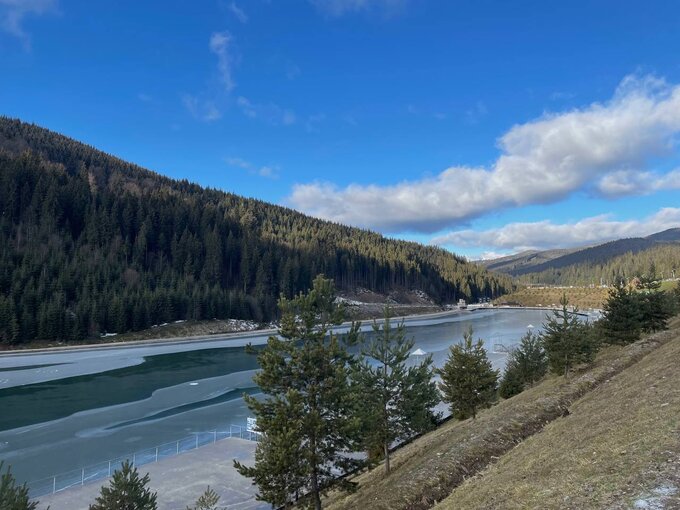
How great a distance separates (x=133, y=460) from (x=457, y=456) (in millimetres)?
18789

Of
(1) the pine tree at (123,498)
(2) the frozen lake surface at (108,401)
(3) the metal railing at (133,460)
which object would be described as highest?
(1) the pine tree at (123,498)

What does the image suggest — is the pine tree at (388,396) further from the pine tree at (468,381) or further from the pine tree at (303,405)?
the pine tree at (303,405)

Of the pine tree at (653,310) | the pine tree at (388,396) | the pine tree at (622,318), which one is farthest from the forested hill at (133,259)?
the pine tree at (653,310)

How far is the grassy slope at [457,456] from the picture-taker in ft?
47.8

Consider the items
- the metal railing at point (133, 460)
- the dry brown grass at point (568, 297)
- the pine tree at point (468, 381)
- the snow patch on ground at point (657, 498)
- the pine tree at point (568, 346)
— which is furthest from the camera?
the dry brown grass at point (568, 297)

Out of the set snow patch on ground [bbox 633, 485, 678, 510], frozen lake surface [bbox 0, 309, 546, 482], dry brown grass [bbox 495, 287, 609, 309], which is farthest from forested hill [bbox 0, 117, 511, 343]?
snow patch on ground [bbox 633, 485, 678, 510]

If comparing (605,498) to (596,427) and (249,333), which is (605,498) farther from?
(249,333)

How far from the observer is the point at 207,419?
33594 millimetres

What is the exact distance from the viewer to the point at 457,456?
16359 millimetres

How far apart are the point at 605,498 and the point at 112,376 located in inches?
2184

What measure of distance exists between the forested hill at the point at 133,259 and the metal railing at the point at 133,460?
2401 inches

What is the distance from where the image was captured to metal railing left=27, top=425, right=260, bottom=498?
21.1 meters

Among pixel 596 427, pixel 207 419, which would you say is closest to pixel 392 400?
pixel 596 427

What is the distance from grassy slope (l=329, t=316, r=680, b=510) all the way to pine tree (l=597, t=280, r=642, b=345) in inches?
402
